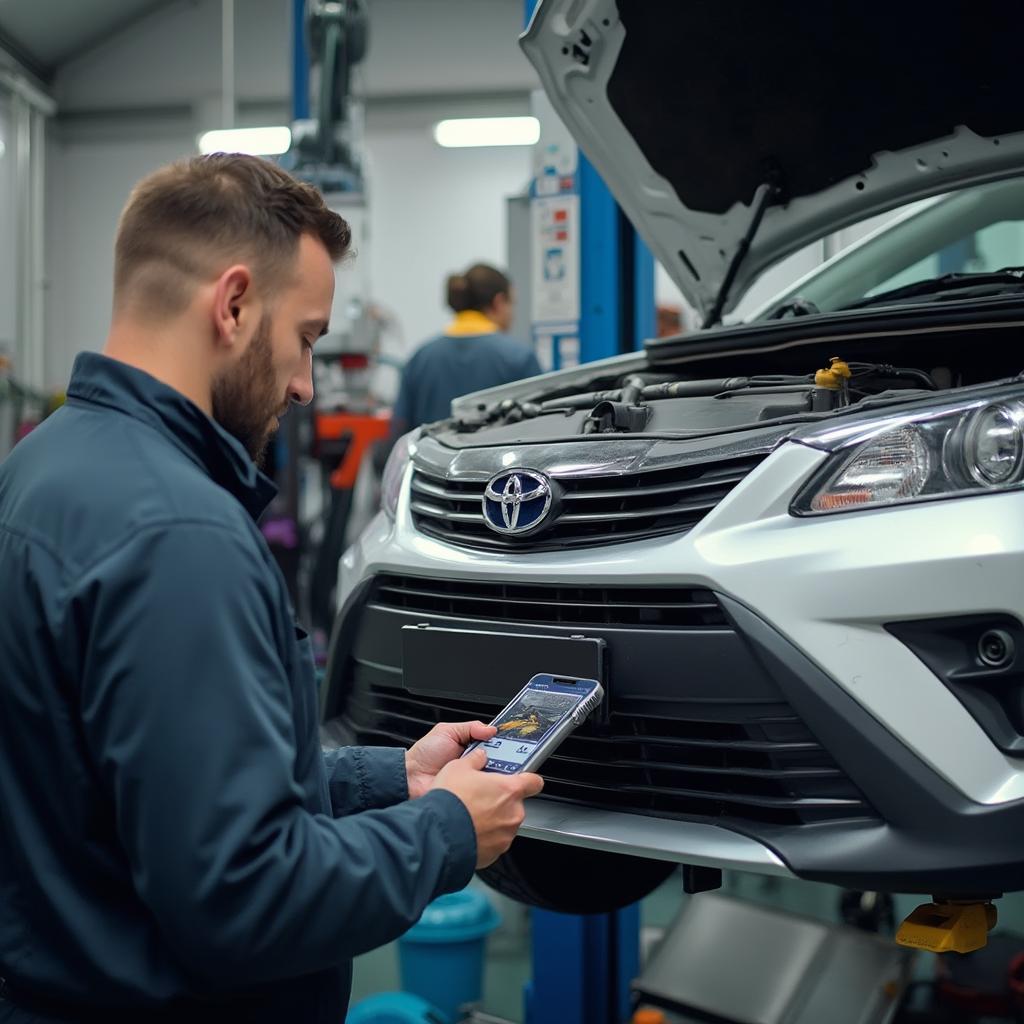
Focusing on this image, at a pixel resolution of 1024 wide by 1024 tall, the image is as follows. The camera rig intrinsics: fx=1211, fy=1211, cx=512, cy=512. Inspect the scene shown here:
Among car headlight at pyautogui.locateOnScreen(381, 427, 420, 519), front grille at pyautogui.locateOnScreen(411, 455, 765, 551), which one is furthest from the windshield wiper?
car headlight at pyautogui.locateOnScreen(381, 427, 420, 519)

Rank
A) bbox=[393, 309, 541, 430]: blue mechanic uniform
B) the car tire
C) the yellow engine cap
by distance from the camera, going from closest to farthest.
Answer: the yellow engine cap → the car tire → bbox=[393, 309, 541, 430]: blue mechanic uniform

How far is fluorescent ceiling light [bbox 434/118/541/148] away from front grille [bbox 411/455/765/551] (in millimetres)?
9942

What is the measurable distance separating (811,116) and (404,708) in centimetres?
145

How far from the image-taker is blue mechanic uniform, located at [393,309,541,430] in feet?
14.7

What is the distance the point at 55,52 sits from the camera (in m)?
11.6

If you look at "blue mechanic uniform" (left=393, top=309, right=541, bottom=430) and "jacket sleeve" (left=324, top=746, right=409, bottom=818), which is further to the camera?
"blue mechanic uniform" (left=393, top=309, right=541, bottom=430)

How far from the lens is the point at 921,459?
59.2 inches

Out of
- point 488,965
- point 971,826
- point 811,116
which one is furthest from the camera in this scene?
point 488,965

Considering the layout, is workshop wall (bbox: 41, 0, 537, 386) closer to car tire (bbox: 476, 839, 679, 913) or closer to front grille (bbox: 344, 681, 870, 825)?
car tire (bbox: 476, 839, 679, 913)

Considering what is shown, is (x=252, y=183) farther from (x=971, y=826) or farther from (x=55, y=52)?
(x=55, y=52)

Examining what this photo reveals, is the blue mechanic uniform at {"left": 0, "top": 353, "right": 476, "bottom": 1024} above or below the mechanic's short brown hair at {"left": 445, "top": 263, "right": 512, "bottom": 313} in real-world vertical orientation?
below

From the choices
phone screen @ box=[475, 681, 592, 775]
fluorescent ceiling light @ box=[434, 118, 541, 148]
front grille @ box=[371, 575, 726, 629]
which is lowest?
phone screen @ box=[475, 681, 592, 775]

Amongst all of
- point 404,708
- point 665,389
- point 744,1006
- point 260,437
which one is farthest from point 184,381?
point 744,1006

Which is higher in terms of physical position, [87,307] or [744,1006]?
[87,307]
